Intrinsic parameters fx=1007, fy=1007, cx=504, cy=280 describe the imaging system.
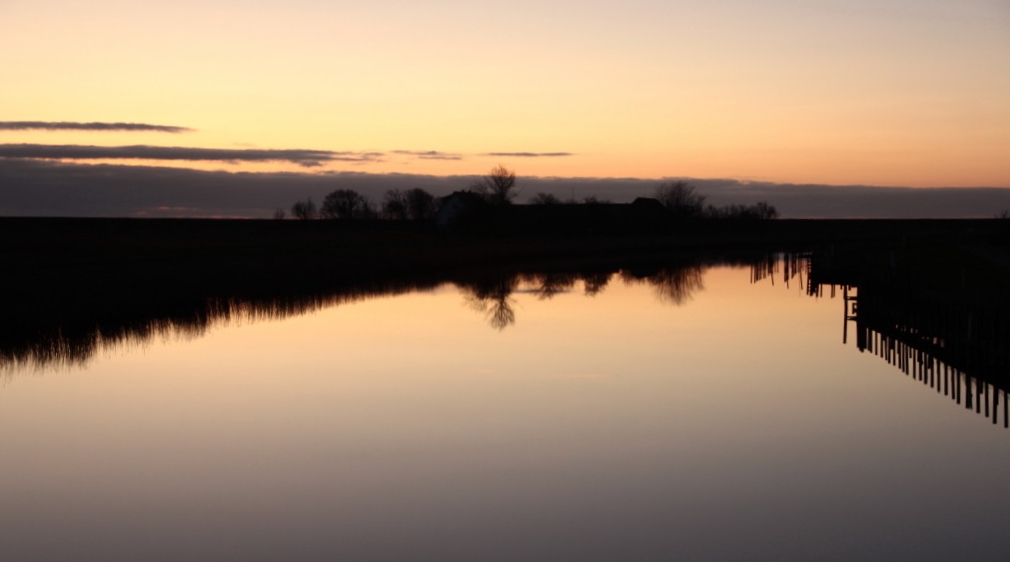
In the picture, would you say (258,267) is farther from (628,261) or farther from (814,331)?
(814,331)

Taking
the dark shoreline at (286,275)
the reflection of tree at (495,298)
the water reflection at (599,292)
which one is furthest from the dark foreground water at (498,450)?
the reflection of tree at (495,298)

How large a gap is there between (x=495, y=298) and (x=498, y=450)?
21.8 meters

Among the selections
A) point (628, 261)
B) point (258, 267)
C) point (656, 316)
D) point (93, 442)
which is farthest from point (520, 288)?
A: point (93, 442)

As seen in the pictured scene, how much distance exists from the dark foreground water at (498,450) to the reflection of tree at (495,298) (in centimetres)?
428

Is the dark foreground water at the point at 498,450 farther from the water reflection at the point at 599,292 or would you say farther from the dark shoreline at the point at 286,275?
the dark shoreline at the point at 286,275

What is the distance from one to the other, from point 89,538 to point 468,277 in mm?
35122

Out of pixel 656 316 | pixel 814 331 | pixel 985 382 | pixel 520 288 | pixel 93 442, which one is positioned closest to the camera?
pixel 93 442

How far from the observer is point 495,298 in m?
34.2

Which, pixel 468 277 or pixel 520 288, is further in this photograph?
pixel 468 277

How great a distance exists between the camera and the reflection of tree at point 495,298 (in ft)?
90.6

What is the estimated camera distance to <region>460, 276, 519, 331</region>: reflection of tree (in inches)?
1088

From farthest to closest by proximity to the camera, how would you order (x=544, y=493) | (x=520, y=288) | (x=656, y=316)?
1. (x=520, y=288)
2. (x=656, y=316)
3. (x=544, y=493)

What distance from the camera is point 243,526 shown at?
953 cm

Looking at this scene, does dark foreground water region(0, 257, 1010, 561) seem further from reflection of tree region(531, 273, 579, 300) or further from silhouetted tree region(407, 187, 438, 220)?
silhouetted tree region(407, 187, 438, 220)
